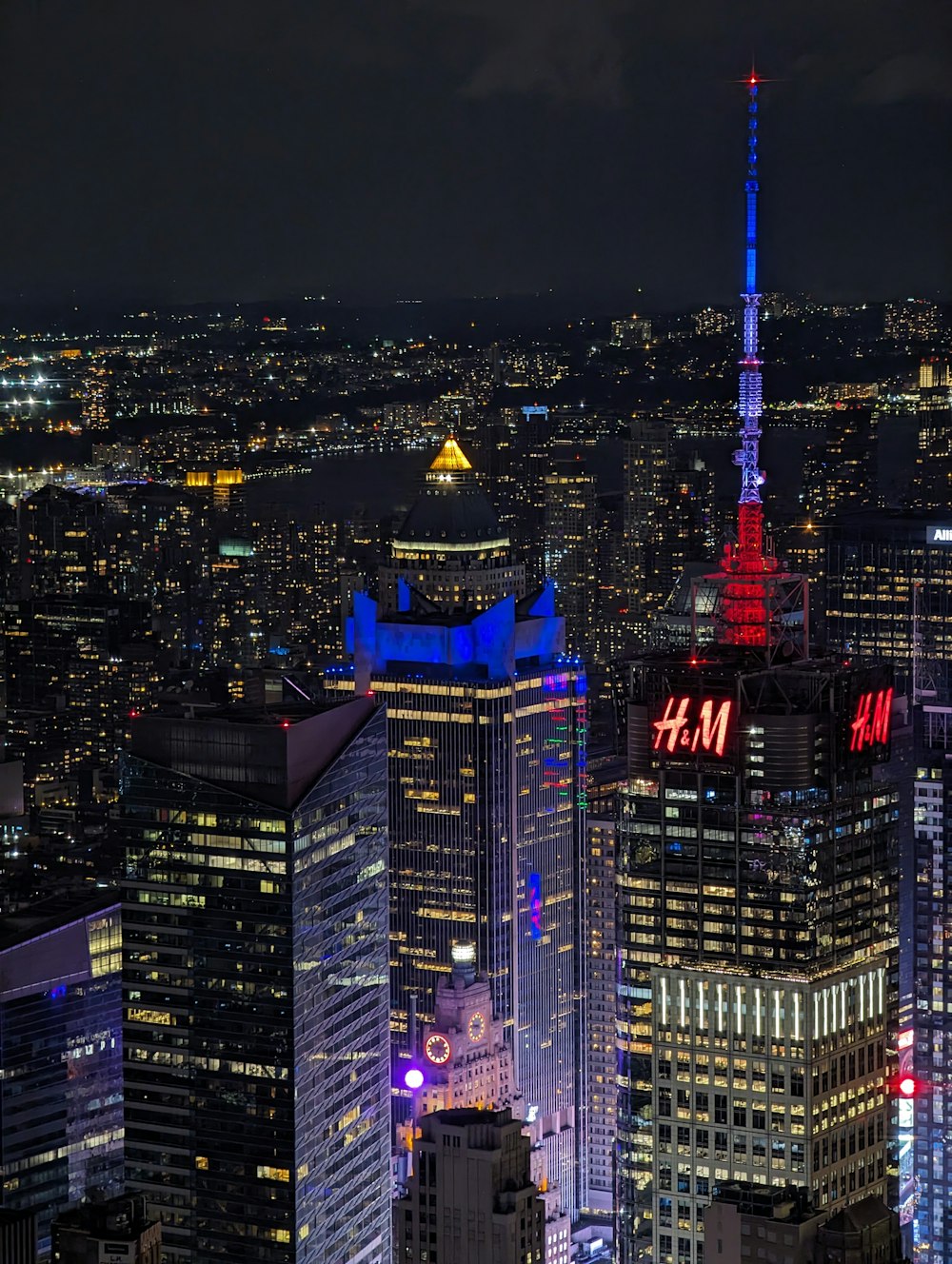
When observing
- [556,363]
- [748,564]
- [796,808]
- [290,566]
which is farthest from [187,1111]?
[290,566]

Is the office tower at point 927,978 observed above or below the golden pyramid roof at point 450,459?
below

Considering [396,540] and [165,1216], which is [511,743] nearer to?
[396,540]

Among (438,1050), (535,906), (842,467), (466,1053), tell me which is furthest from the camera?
(535,906)

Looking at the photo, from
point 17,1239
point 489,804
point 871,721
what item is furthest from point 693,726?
point 489,804

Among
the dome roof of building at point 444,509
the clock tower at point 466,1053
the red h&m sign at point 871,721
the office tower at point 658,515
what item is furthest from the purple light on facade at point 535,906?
the red h&m sign at point 871,721

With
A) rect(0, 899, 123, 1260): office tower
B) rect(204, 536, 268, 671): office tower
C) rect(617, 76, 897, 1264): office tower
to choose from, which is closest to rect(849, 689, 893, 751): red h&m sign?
rect(617, 76, 897, 1264): office tower

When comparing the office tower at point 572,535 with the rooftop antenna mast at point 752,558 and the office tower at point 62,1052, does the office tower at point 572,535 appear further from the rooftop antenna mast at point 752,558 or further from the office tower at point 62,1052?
the office tower at point 62,1052

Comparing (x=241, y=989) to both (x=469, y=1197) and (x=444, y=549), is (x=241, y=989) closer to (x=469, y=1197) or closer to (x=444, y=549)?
(x=469, y=1197)
